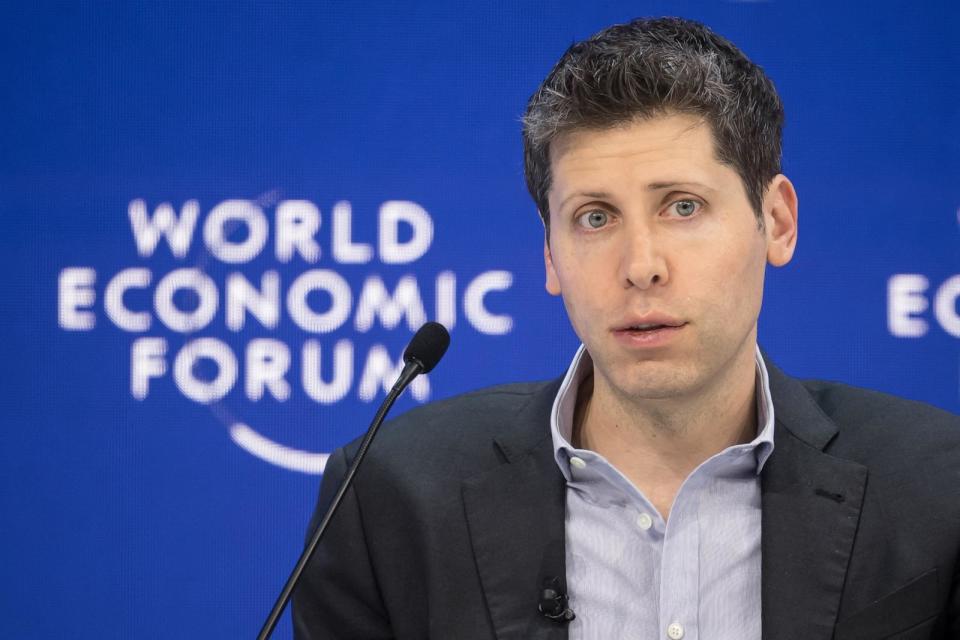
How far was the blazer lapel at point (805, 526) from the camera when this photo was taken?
174 cm

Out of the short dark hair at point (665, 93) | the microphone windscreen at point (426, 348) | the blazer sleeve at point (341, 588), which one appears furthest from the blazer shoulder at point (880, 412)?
the blazer sleeve at point (341, 588)

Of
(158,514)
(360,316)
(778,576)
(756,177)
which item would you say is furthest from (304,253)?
(778,576)

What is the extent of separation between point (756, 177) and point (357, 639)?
1.08 metres

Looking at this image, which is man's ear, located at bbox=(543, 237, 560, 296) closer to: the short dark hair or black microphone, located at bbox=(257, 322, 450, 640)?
the short dark hair

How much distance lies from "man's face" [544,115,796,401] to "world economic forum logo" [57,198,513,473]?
1.27 meters

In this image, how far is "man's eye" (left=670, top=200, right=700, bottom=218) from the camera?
180 cm

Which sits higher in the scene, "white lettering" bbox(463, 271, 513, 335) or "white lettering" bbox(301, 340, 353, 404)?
"white lettering" bbox(463, 271, 513, 335)

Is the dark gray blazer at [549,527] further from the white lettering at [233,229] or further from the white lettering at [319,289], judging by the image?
the white lettering at [233,229]

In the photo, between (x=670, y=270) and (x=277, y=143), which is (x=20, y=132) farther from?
(x=670, y=270)

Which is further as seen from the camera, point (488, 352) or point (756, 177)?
point (488, 352)

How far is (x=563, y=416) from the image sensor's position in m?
2.01

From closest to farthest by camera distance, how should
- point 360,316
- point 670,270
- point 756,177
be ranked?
1. point 670,270
2. point 756,177
3. point 360,316

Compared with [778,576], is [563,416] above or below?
above

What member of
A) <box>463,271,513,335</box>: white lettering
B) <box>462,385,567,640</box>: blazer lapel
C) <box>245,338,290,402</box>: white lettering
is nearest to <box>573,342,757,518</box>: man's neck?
<box>462,385,567,640</box>: blazer lapel
